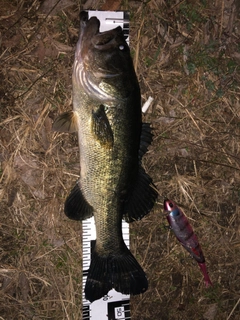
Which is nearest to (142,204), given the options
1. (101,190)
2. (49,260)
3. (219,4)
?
(101,190)

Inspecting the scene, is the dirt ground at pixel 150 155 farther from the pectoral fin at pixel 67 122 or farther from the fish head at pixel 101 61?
the fish head at pixel 101 61

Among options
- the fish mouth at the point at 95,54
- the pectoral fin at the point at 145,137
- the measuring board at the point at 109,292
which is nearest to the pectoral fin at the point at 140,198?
the pectoral fin at the point at 145,137

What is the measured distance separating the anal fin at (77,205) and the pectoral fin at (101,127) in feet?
1.71

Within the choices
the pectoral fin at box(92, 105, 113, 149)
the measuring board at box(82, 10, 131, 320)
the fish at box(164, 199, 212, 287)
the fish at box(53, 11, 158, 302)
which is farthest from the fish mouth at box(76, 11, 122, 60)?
the fish at box(164, 199, 212, 287)

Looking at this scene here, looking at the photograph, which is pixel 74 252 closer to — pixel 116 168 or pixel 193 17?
pixel 116 168

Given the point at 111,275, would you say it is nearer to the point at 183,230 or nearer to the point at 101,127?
the point at 183,230

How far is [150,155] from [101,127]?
1.01 metres

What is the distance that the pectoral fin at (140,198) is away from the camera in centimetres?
283

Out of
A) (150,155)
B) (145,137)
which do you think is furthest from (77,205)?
(150,155)

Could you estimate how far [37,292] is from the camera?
315 centimetres

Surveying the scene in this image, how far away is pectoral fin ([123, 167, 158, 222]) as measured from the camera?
283 centimetres

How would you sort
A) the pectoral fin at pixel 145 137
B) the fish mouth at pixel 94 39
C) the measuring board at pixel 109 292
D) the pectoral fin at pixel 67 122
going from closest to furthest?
the fish mouth at pixel 94 39 < the pectoral fin at pixel 67 122 < the pectoral fin at pixel 145 137 < the measuring board at pixel 109 292

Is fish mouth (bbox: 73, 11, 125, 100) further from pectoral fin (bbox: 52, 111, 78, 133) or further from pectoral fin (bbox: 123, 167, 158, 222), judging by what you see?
pectoral fin (bbox: 123, 167, 158, 222)

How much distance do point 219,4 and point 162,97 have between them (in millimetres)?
1206
